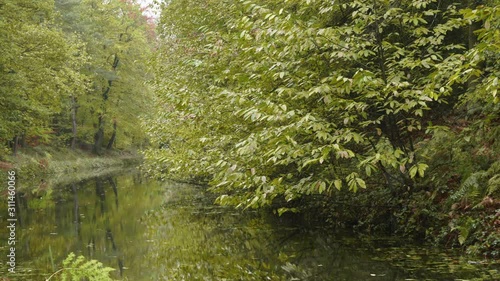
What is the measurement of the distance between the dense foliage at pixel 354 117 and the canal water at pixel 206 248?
822 mm

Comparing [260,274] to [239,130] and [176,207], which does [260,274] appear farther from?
[176,207]

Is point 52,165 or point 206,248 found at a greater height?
point 52,165

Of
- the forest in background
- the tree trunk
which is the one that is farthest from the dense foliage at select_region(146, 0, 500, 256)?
the tree trunk

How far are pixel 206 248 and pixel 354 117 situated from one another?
4.87m

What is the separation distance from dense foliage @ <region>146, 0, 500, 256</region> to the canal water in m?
0.82

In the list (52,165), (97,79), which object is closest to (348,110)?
(52,165)

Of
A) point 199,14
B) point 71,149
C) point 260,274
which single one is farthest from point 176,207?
point 71,149

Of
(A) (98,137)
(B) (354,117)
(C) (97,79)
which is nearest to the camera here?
(B) (354,117)

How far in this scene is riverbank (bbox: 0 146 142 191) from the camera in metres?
26.7

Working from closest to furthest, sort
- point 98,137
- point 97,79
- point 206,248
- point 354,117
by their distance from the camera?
point 354,117 → point 206,248 → point 97,79 → point 98,137

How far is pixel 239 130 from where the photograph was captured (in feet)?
32.5

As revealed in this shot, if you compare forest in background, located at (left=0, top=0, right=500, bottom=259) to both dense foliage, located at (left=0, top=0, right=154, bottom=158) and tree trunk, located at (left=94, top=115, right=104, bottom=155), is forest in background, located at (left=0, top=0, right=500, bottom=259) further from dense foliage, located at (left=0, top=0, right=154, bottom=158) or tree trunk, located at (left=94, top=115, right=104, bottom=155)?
Answer: tree trunk, located at (left=94, top=115, right=104, bottom=155)

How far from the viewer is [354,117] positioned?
26.0 feet

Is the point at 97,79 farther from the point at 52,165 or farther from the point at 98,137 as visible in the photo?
the point at 52,165
